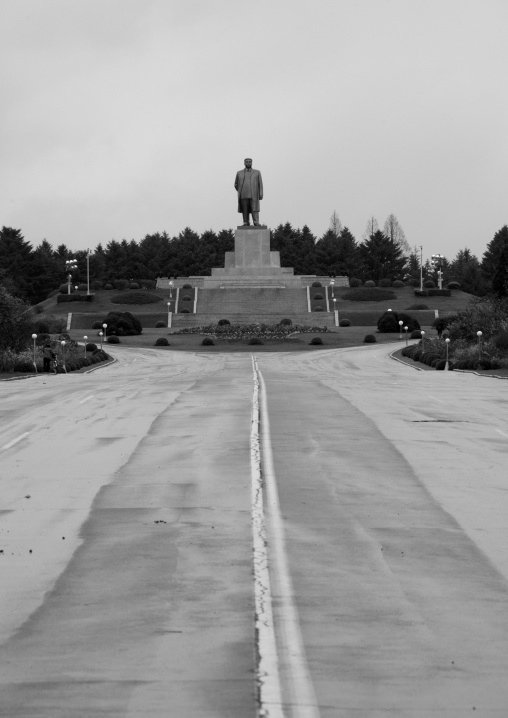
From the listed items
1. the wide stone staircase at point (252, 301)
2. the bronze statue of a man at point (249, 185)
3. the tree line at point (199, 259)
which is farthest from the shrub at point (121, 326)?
the tree line at point (199, 259)

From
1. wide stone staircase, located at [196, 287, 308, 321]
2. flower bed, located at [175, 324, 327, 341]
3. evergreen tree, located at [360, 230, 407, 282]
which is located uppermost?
evergreen tree, located at [360, 230, 407, 282]

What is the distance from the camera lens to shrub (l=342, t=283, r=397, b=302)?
99.1 meters

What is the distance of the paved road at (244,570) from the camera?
559 cm

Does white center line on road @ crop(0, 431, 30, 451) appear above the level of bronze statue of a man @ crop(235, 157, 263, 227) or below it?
below

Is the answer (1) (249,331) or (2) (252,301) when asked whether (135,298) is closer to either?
(2) (252,301)

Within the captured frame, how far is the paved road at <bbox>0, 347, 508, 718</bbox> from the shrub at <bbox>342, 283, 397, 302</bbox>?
80.2 metres

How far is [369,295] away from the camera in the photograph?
99.6 meters

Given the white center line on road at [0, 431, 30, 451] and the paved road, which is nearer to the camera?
the paved road

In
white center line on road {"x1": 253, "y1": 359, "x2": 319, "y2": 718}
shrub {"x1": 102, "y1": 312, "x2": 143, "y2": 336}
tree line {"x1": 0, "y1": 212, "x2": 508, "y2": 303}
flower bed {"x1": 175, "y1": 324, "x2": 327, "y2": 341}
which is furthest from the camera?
tree line {"x1": 0, "y1": 212, "x2": 508, "y2": 303}

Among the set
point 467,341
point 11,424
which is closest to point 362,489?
point 11,424

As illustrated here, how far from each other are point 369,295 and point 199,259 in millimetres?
43808

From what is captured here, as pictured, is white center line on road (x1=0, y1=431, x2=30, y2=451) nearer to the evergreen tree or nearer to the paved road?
the paved road

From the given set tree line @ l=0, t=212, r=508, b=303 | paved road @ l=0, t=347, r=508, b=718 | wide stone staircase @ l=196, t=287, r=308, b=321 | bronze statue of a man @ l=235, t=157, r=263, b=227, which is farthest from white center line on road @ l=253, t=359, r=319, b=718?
tree line @ l=0, t=212, r=508, b=303

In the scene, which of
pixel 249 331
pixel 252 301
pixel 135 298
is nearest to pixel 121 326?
pixel 249 331
